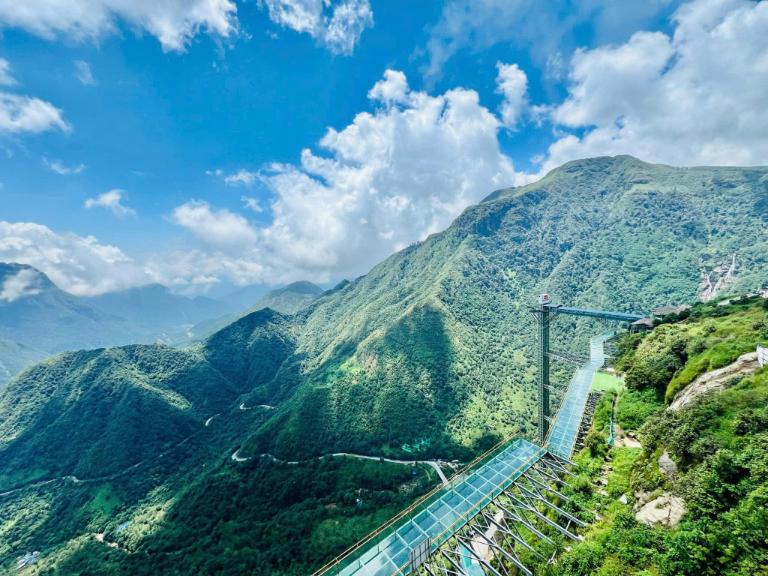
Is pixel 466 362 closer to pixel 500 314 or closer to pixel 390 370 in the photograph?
pixel 390 370

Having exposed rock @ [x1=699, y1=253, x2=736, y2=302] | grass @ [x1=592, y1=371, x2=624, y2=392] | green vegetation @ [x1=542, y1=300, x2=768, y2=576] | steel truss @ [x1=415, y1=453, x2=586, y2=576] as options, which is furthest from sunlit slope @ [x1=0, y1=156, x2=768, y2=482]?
green vegetation @ [x1=542, y1=300, x2=768, y2=576]

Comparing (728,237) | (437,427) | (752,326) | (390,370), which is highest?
(728,237)

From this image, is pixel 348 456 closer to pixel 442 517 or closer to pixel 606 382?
pixel 606 382

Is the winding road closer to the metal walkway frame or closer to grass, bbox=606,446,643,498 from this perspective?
the metal walkway frame

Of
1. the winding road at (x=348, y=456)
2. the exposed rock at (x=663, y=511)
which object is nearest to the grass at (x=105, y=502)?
the winding road at (x=348, y=456)

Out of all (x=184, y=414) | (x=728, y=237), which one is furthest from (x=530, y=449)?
(x=728, y=237)
